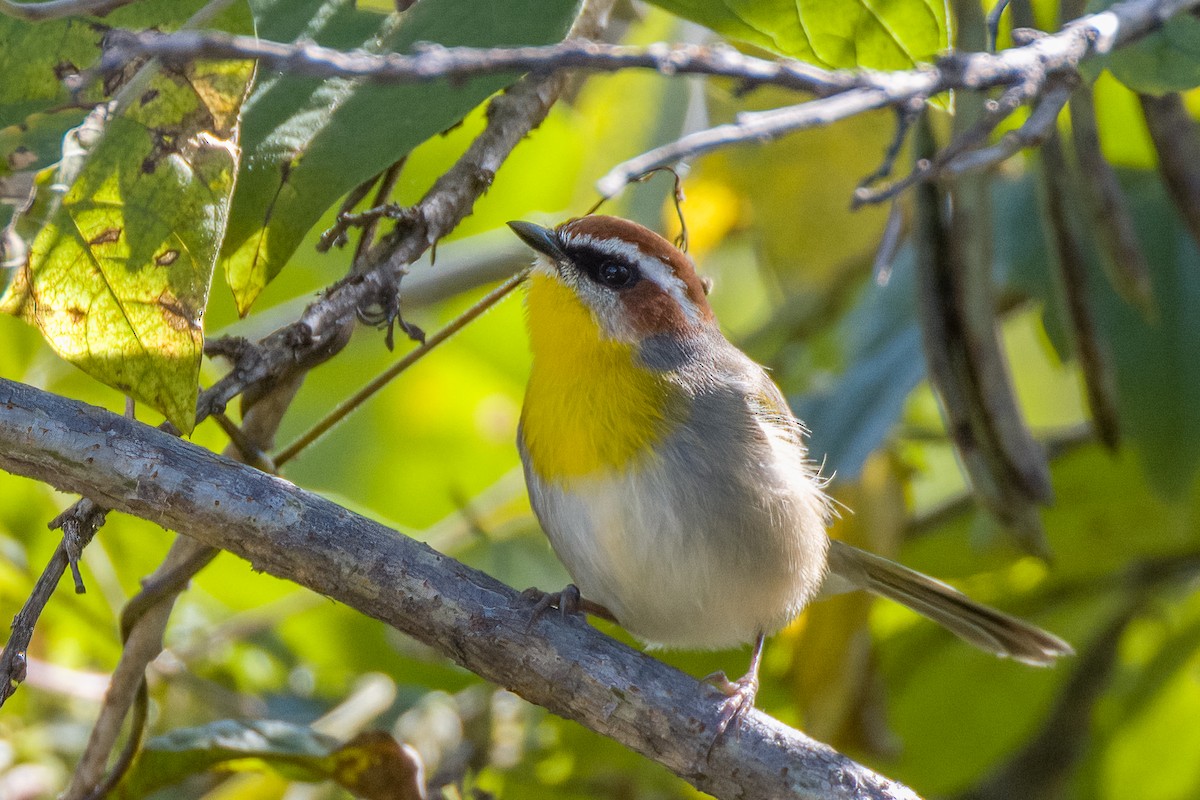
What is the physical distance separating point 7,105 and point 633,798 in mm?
2359

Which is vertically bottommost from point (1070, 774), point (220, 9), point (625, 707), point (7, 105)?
point (1070, 774)

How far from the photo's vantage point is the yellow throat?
282 centimetres

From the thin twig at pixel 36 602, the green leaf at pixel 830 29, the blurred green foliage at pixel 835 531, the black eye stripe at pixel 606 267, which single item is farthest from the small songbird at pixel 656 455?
the thin twig at pixel 36 602

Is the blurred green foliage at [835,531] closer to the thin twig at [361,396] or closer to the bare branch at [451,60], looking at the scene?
the thin twig at [361,396]

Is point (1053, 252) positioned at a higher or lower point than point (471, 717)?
higher

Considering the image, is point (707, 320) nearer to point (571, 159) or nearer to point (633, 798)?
point (571, 159)

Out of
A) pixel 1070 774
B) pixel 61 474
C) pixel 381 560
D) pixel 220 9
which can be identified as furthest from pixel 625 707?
pixel 1070 774

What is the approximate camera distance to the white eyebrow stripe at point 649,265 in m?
3.00

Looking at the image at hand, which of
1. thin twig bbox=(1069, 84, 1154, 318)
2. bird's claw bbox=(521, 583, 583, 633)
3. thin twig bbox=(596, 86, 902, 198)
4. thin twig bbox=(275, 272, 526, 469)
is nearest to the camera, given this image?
thin twig bbox=(596, 86, 902, 198)

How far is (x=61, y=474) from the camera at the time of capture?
6.01ft

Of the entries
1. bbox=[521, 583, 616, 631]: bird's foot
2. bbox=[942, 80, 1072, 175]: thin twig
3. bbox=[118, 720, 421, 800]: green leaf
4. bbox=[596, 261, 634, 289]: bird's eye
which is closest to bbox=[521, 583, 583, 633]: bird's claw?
bbox=[521, 583, 616, 631]: bird's foot

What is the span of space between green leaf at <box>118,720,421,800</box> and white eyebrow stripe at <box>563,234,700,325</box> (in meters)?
1.28

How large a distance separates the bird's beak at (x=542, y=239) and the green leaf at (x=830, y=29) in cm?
75

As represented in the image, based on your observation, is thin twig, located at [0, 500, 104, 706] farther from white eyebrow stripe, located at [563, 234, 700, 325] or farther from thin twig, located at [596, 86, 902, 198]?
white eyebrow stripe, located at [563, 234, 700, 325]
